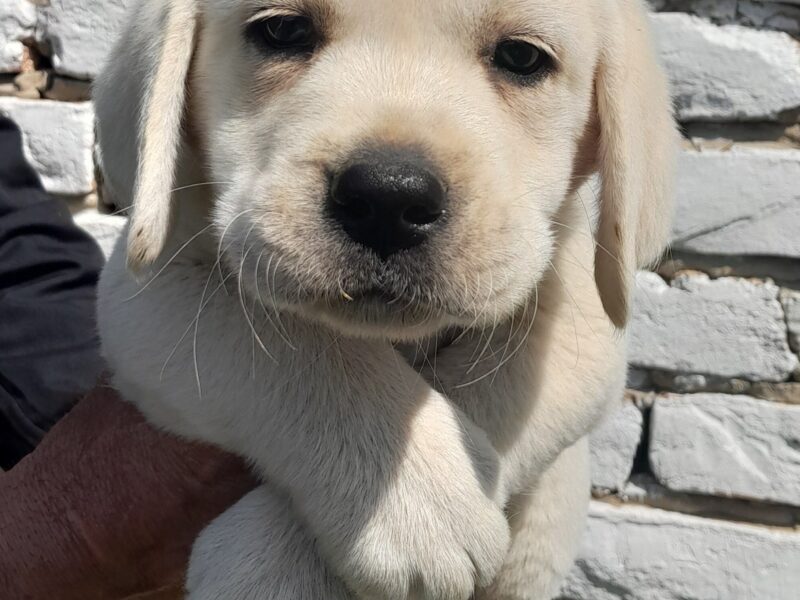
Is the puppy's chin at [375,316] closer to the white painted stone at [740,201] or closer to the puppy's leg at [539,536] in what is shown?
the puppy's leg at [539,536]

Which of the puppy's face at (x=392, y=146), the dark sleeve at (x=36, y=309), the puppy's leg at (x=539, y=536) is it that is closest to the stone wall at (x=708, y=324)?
the dark sleeve at (x=36, y=309)

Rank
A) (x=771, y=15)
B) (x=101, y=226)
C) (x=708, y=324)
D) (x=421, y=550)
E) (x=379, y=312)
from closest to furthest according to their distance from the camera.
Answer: (x=379, y=312) < (x=421, y=550) < (x=771, y=15) < (x=708, y=324) < (x=101, y=226)

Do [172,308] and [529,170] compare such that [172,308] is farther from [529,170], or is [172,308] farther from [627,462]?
[627,462]

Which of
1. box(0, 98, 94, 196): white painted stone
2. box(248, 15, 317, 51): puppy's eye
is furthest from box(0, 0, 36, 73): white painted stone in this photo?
box(248, 15, 317, 51): puppy's eye

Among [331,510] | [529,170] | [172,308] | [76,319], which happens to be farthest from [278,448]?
[76,319]

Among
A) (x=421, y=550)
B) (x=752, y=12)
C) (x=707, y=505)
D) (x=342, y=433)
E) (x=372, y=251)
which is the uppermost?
(x=752, y=12)

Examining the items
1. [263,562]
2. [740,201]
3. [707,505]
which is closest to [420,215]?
[263,562]

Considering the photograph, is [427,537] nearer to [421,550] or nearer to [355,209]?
[421,550]
